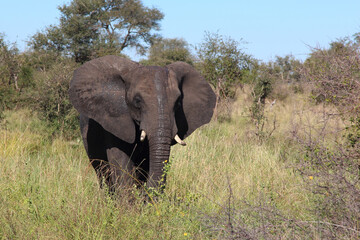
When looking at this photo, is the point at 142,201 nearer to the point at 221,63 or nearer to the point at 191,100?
the point at 191,100

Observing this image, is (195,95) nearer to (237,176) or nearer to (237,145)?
(237,176)

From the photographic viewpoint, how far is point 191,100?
5.25m

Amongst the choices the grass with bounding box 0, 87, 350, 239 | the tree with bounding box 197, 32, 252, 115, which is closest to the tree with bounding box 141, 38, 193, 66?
the tree with bounding box 197, 32, 252, 115

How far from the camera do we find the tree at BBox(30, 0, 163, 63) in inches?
878

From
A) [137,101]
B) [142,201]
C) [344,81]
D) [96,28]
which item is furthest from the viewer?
[96,28]

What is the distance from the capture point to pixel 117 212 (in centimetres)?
377

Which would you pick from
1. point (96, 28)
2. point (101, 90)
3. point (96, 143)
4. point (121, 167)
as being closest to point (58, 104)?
point (96, 143)

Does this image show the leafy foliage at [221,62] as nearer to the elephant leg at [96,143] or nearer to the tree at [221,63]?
the tree at [221,63]

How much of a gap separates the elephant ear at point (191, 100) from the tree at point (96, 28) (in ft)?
45.3

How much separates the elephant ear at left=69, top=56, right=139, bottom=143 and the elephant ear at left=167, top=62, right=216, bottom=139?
0.58 meters

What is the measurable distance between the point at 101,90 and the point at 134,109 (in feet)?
1.53

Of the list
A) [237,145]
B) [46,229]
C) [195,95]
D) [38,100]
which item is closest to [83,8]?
[38,100]

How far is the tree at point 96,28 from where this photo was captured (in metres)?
22.3

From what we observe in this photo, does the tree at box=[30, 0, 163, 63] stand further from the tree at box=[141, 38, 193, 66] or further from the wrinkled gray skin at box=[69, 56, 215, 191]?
the wrinkled gray skin at box=[69, 56, 215, 191]
